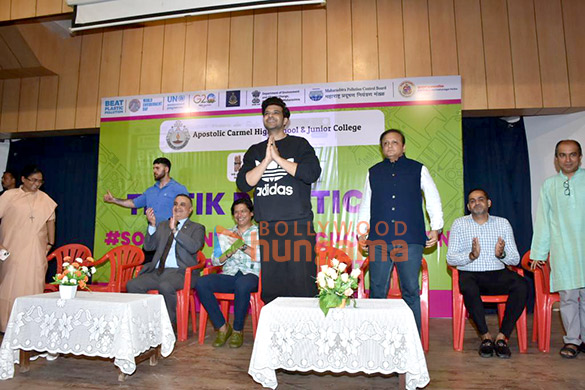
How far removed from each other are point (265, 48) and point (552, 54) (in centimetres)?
Result: 320

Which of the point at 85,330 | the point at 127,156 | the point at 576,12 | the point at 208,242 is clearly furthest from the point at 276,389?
the point at 576,12

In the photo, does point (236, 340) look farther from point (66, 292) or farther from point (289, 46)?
point (289, 46)

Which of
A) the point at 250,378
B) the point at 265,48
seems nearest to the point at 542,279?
the point at 250,378

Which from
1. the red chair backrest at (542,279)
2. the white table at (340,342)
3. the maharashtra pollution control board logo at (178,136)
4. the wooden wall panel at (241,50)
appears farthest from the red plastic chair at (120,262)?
the red chair backrest at (542,279)

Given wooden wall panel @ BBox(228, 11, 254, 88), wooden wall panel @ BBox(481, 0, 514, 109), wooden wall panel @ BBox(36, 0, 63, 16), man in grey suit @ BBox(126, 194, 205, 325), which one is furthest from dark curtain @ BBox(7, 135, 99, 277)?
wooden wall panel @ BBox(481, 0, 514, 109)

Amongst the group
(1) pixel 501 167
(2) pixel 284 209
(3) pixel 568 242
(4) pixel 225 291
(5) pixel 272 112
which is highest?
(1) pixel 501 167

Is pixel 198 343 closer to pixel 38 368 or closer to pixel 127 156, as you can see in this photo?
pixel 38 368

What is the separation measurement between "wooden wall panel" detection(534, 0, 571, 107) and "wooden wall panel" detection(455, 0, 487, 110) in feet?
2.04

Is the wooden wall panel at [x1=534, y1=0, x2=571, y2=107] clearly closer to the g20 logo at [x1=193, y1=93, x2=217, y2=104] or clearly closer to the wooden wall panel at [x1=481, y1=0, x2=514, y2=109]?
the wooden wall panel at [x1=481, y1=0, x2=514, y2=109]

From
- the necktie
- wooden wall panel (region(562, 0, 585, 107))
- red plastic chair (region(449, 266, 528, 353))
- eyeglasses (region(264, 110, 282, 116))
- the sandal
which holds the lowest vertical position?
the sandal

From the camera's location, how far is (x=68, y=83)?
5527 millimetres

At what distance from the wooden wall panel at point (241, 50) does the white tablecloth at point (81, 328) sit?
3.22m

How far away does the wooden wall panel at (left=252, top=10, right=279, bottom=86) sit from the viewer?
492cm

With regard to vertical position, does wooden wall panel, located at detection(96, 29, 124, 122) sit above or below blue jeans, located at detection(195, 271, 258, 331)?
above
